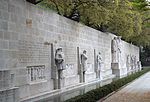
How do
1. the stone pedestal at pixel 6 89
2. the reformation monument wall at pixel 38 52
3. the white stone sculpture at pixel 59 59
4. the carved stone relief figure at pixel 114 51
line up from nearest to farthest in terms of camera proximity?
the stone pedestal at pixel 6 89
the reformation monument wall at pixel 38 52
the white stone sculpture at pixel 59 59
the carved stone relief figure at pixel 114 51

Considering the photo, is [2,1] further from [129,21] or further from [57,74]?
[129,21]

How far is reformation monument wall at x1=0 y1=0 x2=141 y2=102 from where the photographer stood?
470 inches

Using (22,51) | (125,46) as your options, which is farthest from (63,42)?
(125,46)

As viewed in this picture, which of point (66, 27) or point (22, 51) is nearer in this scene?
point (22, 51)

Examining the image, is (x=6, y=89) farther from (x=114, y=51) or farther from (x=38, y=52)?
(x=114, y=51)

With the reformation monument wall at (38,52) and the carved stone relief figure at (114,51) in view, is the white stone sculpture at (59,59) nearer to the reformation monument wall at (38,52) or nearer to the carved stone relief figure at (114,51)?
the reformation monument wall at (38,52)

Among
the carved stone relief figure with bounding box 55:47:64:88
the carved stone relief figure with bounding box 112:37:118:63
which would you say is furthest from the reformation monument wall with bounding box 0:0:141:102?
the carved stone relief figure with bounding box 112:37:118:63

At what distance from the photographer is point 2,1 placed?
11.9 m

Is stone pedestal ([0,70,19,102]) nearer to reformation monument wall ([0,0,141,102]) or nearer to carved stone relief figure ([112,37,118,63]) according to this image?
reformation monument wall ([0,0,141,102])

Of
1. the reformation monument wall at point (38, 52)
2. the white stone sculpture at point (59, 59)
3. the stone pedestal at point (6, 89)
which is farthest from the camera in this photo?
the white stone sculpture at point (59, 59)

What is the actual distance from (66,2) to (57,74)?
405 cm

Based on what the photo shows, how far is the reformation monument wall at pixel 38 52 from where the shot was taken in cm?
1193

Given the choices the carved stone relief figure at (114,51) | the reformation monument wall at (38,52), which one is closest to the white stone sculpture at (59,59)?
the reformation monument wall at (38,52)

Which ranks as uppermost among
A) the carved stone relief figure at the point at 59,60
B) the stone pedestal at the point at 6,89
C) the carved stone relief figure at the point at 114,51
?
the carved stone relief figure at the point at 114,51
